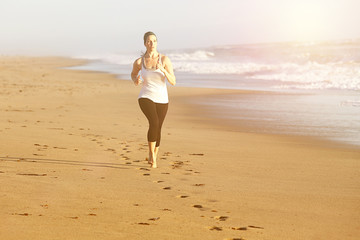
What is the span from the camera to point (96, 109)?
507 inches

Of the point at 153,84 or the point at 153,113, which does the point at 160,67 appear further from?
the point at 153,113

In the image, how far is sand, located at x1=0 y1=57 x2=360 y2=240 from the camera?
3.80 metres

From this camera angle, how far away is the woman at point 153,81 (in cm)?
595

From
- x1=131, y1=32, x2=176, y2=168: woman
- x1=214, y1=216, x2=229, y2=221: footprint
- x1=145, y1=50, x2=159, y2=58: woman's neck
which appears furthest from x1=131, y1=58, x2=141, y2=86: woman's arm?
x1=214, y1=216, x2=229, y2=221: footprint

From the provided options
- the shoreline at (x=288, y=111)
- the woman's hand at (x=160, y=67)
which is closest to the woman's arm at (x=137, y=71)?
the woman's hand at (x=160, y=67)

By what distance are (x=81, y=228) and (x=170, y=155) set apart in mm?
3444

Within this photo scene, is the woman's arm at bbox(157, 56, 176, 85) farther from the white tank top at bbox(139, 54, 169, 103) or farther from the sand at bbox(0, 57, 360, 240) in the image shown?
the sand at bbox(0, 57, 360, 240)

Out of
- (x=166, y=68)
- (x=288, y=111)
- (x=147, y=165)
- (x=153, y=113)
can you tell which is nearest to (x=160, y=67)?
(x=166, y=68)

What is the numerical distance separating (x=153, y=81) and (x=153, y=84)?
39 mm

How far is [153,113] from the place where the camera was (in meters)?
6.12

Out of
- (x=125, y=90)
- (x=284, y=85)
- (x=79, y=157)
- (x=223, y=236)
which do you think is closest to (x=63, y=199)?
(x=223, y=236)

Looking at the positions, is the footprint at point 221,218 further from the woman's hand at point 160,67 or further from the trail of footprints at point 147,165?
the woman's hand at point 160,67

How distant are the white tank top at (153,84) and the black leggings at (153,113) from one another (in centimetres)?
7

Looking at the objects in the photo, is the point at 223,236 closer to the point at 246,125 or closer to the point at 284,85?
the point at 246,125
